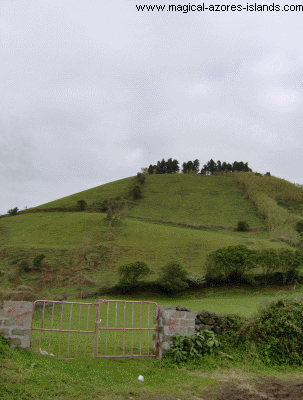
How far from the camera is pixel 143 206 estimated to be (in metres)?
65.9

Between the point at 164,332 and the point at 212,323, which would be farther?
the point at 212,323

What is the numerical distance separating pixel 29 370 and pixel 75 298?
2216cm

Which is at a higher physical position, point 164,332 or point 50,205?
point 50,205

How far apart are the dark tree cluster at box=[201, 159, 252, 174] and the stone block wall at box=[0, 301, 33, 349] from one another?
323ft

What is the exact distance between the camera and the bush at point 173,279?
28500mm

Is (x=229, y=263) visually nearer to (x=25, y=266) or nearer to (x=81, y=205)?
(x=25, y=266)

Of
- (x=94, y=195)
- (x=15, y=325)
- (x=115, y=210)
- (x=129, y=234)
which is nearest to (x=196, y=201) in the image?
(x=115, y=210)

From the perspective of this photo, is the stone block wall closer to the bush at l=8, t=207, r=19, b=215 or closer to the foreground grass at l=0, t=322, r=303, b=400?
the foreground grass at l=0, t=322, r=303, b=400

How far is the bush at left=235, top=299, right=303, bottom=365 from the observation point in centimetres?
812

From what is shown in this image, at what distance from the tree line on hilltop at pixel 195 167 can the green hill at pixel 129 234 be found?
84.5ft

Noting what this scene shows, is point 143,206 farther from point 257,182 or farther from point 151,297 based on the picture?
point 151,297

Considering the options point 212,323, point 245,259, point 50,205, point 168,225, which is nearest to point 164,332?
point 212,323

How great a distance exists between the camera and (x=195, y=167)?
10538cm

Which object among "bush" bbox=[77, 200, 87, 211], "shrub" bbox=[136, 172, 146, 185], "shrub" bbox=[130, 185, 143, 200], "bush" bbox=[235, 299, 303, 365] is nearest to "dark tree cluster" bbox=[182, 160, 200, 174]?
"shrub" bbox=[136, 172, 146, 185]
